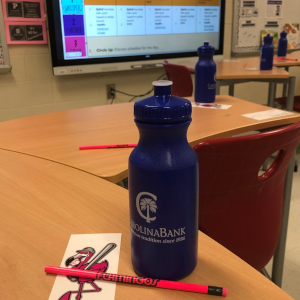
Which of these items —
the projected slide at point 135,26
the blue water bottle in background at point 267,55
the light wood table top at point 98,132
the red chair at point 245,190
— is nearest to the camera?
the red chair at point 245,190

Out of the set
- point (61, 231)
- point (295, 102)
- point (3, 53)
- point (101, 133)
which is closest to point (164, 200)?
point (61, 231)

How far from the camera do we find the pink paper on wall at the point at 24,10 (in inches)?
108

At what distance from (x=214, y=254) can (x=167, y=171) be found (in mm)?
192

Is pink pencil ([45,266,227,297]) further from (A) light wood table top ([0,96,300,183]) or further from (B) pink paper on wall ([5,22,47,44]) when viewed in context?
(B) pink paper on wall ([5,22,47,44])

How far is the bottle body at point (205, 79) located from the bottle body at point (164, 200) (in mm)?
1246

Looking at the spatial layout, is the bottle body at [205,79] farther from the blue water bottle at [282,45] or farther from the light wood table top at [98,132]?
the blue water bottle at [282,45]

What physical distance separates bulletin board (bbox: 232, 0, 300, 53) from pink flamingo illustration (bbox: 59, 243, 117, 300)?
12.9 ft

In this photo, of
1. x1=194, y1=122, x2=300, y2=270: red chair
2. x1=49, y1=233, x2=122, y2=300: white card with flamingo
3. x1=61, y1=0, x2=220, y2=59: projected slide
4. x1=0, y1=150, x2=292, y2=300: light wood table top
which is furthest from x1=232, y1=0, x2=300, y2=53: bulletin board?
x1=49, y1=233, x2=122, y2=300: white card with flamingo

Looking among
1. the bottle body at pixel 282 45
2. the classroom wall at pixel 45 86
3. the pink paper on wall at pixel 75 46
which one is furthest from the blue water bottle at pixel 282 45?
the pink paper on wall at pixel 75 46

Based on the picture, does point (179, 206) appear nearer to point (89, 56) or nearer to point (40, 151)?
point (40, 151)

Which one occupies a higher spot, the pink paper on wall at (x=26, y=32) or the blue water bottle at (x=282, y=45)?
the pink paper on wall at (x=26, y=32)

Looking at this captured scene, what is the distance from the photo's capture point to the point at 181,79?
8.14 feet

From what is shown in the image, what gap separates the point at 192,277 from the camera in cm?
47

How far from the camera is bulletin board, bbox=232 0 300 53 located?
397 centimetres
